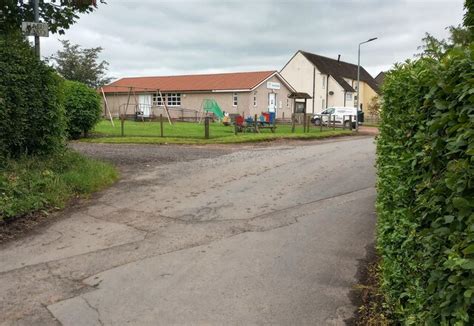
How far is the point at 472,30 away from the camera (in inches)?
310

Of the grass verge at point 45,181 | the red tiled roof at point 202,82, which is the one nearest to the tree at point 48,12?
the grass verge at point 45,181

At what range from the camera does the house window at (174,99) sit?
47344 millimetres

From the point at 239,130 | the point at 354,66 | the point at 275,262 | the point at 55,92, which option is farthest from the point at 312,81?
the point at 275,262

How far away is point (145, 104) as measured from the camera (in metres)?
44.7

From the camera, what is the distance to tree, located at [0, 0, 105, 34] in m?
10.9

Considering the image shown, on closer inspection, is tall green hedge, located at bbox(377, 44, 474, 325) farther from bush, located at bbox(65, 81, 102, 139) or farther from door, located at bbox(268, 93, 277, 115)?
door, located at bbox(268, 93, 277, 115)

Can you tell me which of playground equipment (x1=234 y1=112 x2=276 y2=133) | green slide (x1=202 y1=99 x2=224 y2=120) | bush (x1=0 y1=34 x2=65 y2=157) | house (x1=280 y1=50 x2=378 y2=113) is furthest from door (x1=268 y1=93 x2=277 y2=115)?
bush (x1=0 y1=34 x2=65 y2=157)

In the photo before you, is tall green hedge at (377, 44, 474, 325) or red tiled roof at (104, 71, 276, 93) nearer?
tall green hedge at (377, 44, 474, 325)

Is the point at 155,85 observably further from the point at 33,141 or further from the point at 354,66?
the point at 33,141

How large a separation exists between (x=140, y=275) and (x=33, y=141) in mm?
5992

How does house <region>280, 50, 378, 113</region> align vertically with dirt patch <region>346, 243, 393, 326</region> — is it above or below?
above

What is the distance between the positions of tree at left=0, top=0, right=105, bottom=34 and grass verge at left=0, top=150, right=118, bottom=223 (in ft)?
10.7

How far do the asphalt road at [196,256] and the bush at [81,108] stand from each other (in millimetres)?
11676

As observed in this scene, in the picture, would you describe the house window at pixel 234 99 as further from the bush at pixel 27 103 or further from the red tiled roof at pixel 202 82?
the bush at pixel 27 103
